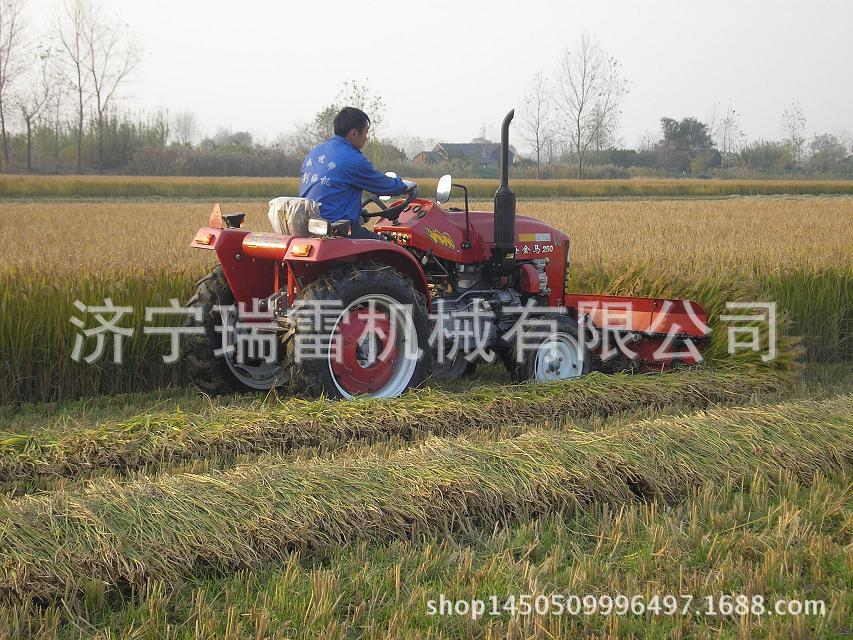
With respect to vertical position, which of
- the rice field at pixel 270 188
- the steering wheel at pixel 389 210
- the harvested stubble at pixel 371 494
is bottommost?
the harvested stubble at pixel 371 494

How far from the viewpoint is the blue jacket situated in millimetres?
5707

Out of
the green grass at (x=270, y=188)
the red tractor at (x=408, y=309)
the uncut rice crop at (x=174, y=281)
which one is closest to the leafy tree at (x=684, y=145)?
the green grass at (x=270, y=188)

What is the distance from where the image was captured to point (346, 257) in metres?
5.54

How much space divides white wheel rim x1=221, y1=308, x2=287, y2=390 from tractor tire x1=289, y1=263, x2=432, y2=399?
31.7 inches

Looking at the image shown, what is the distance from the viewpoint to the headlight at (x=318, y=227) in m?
5.32

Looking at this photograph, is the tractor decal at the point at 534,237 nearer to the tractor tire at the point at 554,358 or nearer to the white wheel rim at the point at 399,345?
the tractor tire at the point at 554,358

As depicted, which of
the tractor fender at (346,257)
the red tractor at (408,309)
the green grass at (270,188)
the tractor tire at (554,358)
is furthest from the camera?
the green grass at (270,188)

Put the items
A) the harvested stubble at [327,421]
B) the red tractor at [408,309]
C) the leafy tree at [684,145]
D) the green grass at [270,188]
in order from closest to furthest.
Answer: the harvested stubble at [327,421], the red tractor at [408,309], the green grass at [270,188], the leafy tree at [684,145]

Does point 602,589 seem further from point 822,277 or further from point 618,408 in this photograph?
point 822,277

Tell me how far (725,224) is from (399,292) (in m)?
11.3

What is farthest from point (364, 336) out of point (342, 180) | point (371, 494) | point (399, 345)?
point (371, 494)

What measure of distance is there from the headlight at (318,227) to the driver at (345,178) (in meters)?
0.36

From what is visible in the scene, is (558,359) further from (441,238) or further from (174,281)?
(174,281)

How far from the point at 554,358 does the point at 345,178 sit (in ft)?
6.99
